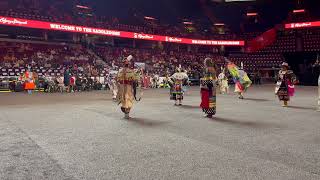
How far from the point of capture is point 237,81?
16031mm

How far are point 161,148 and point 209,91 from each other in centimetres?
444

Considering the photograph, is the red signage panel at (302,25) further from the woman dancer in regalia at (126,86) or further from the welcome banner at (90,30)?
the woman dancer in regalia at (126,86)

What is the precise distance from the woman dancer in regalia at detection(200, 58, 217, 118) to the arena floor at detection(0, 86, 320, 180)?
0.63 meters

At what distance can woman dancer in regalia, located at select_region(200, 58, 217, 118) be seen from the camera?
9.57m

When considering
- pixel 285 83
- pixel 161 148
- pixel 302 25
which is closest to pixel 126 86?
pixel 161 148

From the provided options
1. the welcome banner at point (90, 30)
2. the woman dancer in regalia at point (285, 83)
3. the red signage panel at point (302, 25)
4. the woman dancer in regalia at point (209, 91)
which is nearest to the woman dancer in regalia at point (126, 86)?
the woman dancer in regalia at point (209, 91)

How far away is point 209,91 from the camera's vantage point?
964 centimetres

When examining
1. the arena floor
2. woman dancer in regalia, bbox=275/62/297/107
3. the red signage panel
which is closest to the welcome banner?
the red signage panel

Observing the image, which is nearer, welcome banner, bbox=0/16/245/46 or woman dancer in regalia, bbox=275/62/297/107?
woman dancer in regalia, bbox=275/62/297/107

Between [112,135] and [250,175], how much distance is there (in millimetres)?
3463

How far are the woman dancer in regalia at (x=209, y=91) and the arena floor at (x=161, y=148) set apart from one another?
2.06 ft

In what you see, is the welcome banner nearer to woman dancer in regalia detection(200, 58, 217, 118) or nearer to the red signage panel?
the red signage panel

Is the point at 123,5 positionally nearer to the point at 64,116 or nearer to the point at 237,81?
the point at 237,81

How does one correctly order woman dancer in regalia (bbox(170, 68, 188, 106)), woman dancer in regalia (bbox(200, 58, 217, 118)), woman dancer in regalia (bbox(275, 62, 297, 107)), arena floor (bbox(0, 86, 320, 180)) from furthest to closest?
woman dancer in regalia (bbox(170, 68, 188, 106)) < woman dancer in regalia (bbox(275, 62, 297, 107)) < woman dancer in regalia (bbox(200, 58, 217, 118)) < arena floor (bbox(0, 86, 320, 180))
